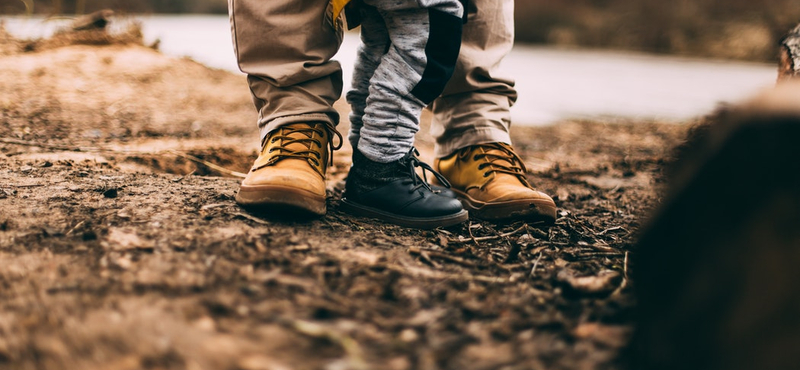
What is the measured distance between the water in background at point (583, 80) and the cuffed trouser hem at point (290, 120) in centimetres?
257

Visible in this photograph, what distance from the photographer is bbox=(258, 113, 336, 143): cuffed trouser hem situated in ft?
4.78

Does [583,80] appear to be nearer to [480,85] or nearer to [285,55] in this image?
[480,85]

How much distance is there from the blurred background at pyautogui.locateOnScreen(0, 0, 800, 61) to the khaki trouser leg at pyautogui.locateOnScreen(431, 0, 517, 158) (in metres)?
13.1

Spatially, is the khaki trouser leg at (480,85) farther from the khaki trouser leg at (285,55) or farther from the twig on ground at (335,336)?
the twig on ground at (335,336)

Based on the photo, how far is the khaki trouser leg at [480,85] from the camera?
1.68 m

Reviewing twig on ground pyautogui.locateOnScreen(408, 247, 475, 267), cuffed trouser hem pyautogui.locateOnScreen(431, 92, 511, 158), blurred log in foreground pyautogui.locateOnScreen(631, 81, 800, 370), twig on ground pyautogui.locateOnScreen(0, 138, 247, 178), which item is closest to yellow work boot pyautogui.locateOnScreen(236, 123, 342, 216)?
twig on ground pyautogui.locateOnScreen(408, 247, 475, 267)

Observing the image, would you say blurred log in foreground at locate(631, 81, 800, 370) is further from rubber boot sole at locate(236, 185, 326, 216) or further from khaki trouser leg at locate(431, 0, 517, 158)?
khaki trouser leg at locate(431, 0, 517, 158)

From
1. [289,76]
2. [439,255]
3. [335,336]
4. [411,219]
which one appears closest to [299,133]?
[289,76]

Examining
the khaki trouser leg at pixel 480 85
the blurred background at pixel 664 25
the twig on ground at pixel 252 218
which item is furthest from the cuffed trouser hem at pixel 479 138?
the blurred background at pixel 664 25

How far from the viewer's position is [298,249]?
113 cm

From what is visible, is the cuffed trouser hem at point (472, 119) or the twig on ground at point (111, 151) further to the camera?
the twig on ground at point (111, 151)

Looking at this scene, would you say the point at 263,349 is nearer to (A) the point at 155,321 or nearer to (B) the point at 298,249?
(A) the point at 155,321

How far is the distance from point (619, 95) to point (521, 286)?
604 centimetres

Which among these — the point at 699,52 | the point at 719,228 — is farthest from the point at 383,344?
the point at 699,52
